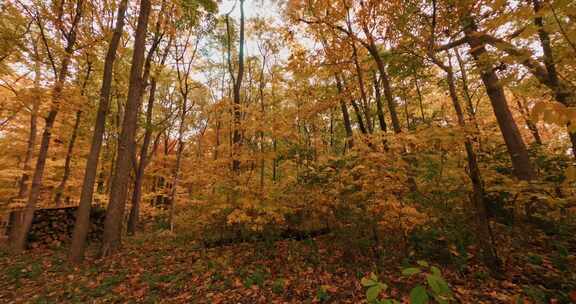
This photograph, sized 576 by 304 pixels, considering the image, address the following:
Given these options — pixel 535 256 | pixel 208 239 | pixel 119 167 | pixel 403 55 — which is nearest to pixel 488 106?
pixel 403 55

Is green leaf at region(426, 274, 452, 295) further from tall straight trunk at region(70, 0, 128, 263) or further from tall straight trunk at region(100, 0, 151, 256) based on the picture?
tall straight trunk at region(70, 0, 128, 263)

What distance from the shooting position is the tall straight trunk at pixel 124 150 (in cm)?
668

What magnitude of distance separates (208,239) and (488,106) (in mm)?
14275

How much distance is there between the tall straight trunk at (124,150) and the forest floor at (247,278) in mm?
600

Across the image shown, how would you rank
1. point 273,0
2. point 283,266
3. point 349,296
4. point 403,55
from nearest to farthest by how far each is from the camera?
point 349,296
point 283,266
point 403,55
point 273,0

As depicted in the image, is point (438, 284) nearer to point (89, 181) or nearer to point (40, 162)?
point (89, 181)

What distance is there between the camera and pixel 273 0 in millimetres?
9797

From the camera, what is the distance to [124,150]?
6.80 metres

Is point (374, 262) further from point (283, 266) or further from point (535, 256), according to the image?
point (535, 256)

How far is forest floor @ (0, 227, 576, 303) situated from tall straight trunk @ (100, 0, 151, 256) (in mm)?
600

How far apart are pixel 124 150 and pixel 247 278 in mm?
4990

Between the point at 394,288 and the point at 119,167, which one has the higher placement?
the point at 119,167

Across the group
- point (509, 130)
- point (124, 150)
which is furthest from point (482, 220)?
point (124, 150)

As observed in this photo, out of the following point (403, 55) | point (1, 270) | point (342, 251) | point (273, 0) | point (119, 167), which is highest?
point (273, 0)
